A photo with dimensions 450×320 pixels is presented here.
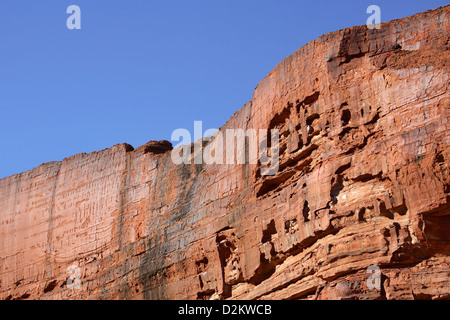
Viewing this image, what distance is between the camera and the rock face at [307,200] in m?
29.9

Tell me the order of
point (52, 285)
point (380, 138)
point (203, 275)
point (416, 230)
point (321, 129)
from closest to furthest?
point (416, 230), point (380, 138), point (321, 129), point (203, 275), point (52, 285)

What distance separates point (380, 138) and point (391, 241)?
3.84 meters

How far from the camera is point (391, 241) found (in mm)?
30031

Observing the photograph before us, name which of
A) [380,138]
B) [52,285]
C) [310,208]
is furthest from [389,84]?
[52,285]

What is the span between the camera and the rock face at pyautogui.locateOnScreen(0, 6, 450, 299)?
29.9m

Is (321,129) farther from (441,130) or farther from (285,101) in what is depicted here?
(441,130)

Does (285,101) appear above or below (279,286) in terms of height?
above

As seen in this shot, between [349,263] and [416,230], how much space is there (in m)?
2.58

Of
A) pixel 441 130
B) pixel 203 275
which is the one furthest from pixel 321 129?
pixel 203 275

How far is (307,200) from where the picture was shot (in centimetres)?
3347
